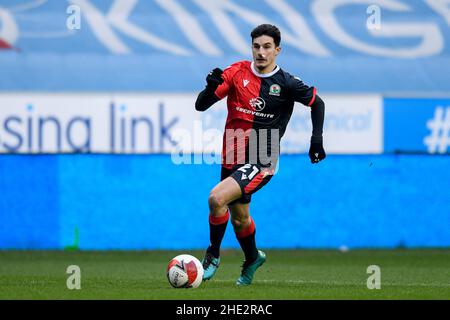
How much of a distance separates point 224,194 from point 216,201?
0.09m

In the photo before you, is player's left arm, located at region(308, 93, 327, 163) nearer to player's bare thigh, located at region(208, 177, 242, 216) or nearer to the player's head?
the player's head

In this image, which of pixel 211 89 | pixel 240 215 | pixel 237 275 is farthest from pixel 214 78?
pixel 237 275

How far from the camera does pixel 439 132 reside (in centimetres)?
2064

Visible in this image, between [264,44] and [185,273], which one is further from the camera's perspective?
[264,44]

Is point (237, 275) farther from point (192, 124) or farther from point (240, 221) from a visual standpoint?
point (192, 124)

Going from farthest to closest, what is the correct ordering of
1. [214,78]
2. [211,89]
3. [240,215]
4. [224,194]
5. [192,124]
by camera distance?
[192,124] → [240,215] → [211,89] → [214,78] → [224,194]

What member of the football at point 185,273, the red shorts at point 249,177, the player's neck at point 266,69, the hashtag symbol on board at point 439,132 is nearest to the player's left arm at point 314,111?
the player's neck at point 266,69

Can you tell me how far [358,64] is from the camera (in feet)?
72.7

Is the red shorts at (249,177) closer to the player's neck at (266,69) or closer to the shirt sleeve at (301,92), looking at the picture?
the shirt sleeve at (301,92)

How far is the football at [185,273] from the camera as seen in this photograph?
9047mm

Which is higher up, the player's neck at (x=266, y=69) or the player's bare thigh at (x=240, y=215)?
the player's neck at (x=266, y=69)
